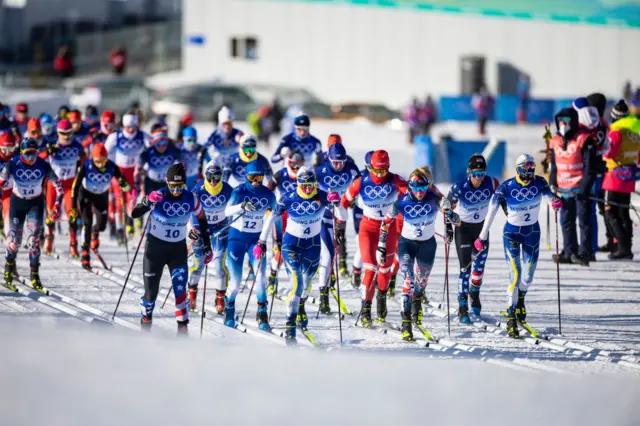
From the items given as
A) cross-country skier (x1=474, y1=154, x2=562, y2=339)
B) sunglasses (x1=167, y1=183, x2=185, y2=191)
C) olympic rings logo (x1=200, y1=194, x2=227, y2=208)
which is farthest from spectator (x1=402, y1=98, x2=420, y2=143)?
sunglasses (x1=167, y1=183, x2=185, y2=191)

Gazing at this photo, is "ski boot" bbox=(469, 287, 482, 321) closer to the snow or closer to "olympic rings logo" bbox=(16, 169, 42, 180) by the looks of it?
the snow

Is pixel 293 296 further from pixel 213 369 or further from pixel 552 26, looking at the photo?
pixel 552 26

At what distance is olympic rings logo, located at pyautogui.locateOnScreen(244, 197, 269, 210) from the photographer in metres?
12.6

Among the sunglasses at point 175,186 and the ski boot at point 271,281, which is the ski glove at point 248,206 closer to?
the sunglasses at point 175,186

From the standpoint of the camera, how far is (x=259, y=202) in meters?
12.6

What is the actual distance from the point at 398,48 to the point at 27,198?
33235 mm

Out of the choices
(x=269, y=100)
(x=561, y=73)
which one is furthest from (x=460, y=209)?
(x=561, y=73)

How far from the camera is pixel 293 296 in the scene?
11953 millimetres

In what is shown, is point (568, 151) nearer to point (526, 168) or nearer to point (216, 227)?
point (526, 168)

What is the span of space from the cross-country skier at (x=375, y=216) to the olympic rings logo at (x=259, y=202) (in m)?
1.08

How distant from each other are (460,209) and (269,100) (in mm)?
28493

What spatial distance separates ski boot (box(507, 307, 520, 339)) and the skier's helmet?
1548 millimetres

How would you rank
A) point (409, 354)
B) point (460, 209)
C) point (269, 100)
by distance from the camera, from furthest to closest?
point (269, 100)
point (460, 209)
point (409, 354)

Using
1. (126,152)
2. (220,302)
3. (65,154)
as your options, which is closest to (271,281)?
(220,302)
